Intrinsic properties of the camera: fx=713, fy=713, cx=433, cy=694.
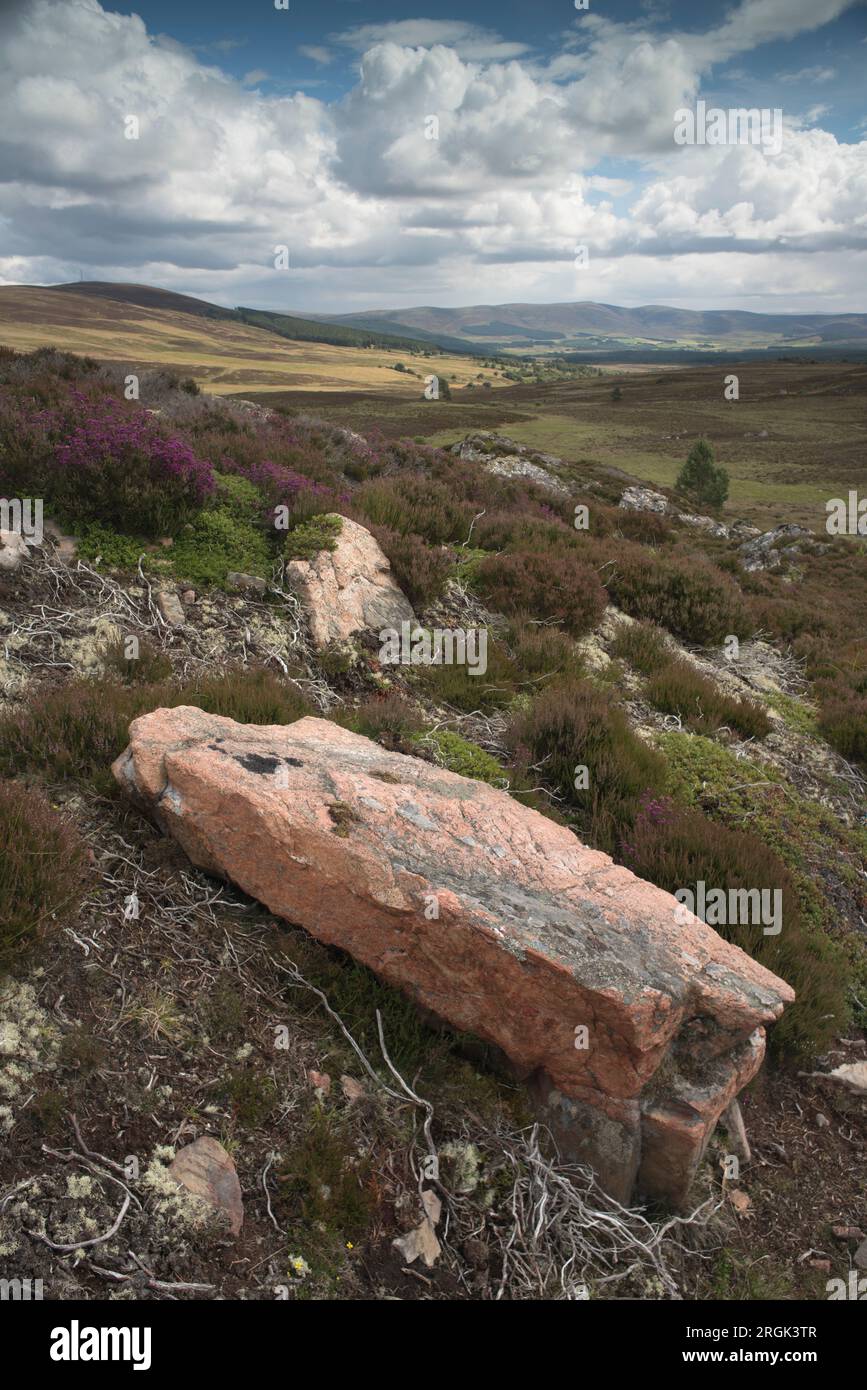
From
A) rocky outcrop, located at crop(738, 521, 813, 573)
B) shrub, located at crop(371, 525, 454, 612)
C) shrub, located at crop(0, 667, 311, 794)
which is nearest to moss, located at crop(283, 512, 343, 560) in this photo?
shrub, located at crop(371, 525, 454, 612)

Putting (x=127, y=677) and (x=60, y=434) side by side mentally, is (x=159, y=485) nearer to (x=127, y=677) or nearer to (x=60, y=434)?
(x=60, y=434)

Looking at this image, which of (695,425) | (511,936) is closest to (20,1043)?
(511,936)

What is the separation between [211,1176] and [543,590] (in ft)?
24.8

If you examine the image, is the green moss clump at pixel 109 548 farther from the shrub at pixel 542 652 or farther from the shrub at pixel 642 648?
the shrub at pixel 642 648

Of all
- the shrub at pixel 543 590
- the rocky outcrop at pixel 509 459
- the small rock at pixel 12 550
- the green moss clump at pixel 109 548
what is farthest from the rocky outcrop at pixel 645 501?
the small rock at pixel 12 550

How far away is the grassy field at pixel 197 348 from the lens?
91.4 m

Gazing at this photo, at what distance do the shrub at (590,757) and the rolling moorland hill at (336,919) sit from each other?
0.11 ft

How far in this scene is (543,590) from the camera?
30.7 ft

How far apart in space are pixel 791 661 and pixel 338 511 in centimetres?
721

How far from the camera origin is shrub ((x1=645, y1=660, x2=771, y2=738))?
26.7 feet

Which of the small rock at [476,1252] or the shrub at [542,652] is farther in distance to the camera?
the shrub at [542,652]

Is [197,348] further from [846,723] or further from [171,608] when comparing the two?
[846,723]

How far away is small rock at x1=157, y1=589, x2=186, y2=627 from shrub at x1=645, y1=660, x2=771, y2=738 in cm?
517

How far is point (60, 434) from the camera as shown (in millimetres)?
7426
